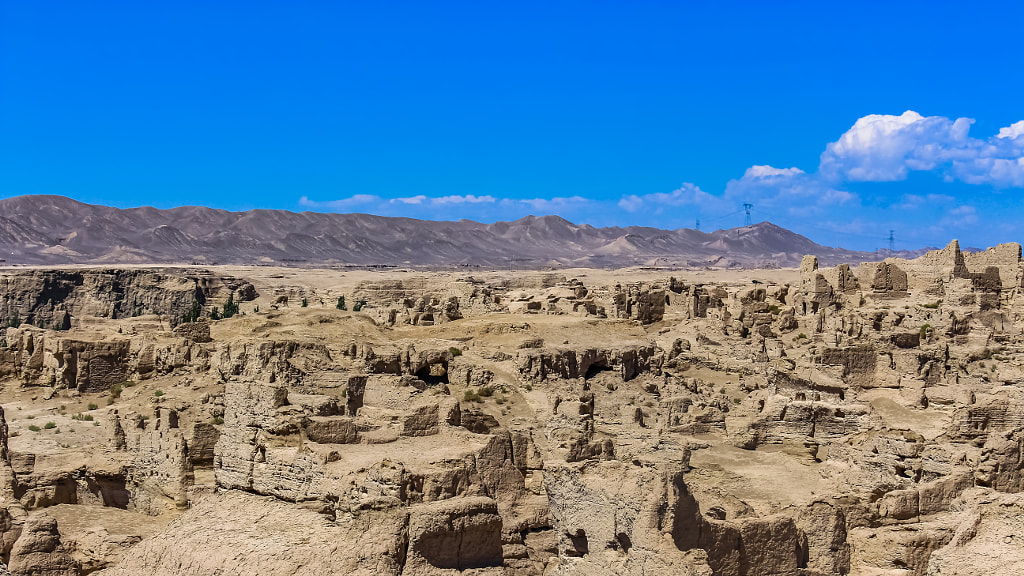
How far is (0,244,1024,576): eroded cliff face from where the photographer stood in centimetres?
891

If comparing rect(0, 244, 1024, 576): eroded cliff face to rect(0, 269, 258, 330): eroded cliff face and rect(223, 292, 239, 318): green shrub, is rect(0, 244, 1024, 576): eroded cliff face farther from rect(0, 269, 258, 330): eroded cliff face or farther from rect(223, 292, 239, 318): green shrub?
rect(0, 269, 258, 330): eroded cliff face

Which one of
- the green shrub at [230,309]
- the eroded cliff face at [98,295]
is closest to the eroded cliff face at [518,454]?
the green shrub at [230,309]

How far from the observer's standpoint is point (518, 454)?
12.9 meters

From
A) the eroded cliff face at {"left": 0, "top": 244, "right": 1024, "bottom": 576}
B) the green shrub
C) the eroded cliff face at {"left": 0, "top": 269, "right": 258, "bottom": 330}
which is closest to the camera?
the eroded cliff face at {"left": 0, "top": 244, "right": 1024, "bottom": 576}

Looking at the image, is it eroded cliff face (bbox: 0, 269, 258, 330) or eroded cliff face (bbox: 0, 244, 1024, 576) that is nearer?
eroded cliff face (bbox: 0, 244, 1024, 576)

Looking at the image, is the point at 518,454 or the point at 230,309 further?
the point at 230,309

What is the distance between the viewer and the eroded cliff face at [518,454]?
8.91 meters

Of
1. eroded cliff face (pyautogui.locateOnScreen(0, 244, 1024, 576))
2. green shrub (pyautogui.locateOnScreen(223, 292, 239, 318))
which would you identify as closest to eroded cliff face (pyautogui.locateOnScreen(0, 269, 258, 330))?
green shrub (pyautogui.locateOnScreen(223, 292, 239, 318))

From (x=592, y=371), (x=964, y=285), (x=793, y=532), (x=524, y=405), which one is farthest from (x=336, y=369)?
(x=964, y=285)

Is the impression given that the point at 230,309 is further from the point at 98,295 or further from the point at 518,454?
the point at 518,454

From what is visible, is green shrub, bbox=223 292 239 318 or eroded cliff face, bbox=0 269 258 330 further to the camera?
eroded cliff face, bbox=0 269 258 330

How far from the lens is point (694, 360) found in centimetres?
2466

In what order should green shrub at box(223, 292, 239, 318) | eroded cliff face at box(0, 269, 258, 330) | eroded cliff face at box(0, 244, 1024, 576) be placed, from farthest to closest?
1. eroded cliff face at box(0, 269, 258, 330)
2. green shrub at box(223, 292, 239, 318)
3. eroded cliff face at box(0, 244, 1024, 576)

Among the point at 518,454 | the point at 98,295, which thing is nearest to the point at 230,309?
the point at 98,295
